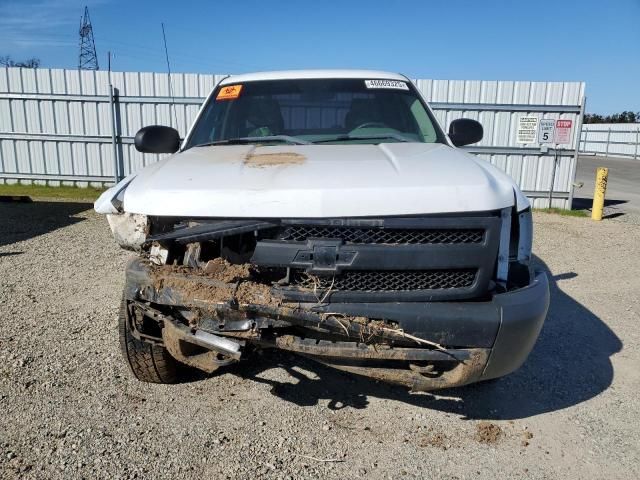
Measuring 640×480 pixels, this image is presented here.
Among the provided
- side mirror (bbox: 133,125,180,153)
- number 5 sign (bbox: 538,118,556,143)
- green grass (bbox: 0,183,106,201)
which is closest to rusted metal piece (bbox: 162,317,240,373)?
side mirror (bbox: 133,125,180,153)

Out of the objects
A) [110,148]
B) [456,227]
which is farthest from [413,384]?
[110,148]

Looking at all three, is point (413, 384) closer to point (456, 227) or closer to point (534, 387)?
point (456, 227)

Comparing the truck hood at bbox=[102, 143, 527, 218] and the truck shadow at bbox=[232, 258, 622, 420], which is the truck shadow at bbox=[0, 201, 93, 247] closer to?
the truck shadow at bbox=[232, 258, 622, 420]

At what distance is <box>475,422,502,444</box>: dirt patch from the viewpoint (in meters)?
2.88

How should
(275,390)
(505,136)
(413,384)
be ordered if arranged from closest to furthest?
(413,384) < (275,390) < (505,136)

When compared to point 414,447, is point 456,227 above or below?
above

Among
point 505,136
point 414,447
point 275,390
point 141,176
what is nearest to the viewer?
point 414,447

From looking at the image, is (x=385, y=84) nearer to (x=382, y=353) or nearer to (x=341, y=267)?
(x=341, y=267)

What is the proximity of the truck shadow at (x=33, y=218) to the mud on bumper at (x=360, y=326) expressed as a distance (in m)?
6.09

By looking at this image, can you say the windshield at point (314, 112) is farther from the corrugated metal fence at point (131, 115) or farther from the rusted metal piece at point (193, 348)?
the corrugated metal fence at point (131, 115)

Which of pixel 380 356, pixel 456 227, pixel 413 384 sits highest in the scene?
pixel 456 227

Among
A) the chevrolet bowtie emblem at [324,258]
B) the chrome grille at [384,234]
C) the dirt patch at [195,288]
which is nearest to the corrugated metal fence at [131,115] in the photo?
the chrome grille at [384,234]

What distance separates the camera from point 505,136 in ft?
37.7

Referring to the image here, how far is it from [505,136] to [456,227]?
993 cm
